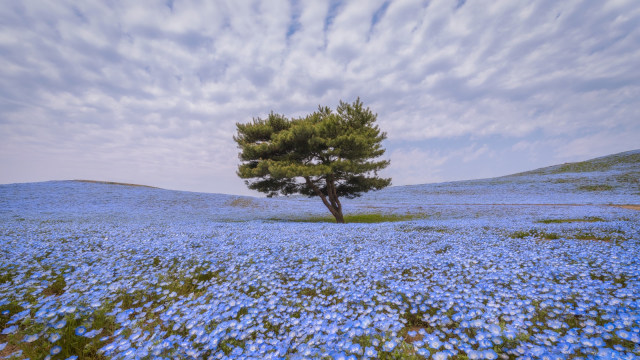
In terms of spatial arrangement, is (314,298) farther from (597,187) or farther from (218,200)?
(597,187)

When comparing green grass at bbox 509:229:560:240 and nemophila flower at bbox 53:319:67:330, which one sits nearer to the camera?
nemophila flower at bbox 53:319:67:330

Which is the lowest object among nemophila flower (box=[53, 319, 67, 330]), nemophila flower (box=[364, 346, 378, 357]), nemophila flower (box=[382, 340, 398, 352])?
nemophila flower (box=[382, 340, 398, 352])

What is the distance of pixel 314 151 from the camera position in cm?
2044

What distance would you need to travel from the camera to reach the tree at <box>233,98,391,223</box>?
19.0 m

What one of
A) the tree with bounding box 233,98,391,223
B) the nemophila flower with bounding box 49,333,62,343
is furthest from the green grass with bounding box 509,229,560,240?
the nemophila flower with bounding box 49,333,62,343

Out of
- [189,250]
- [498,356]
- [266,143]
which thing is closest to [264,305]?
[498,356]

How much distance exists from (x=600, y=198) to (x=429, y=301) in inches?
1591

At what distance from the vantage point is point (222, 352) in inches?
139

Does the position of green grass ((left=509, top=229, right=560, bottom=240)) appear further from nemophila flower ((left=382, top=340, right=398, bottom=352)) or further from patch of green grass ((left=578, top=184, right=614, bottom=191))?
patch of green grass ((left=578, top=184, right=614, bottom=191))

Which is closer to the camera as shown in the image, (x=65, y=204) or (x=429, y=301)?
(x=429, y=301)

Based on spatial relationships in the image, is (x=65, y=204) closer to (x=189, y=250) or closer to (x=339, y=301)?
(x=189, y=250)

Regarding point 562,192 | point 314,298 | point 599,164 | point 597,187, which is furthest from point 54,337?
point 599,164

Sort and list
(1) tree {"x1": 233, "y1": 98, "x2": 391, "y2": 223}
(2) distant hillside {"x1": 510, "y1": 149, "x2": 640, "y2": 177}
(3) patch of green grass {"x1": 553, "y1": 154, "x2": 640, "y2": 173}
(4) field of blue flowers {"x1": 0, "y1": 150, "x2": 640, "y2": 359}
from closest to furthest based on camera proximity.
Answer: (4) field of blue flowers {"x1": 0, "y1": 150, "x2": 640, "y2": 359}, (1) tree {"x1": 233, "y1": 98, "x2": 391, "y2": 223}, (2) distant hillside {"x1": 510, "y1": 149, "x2": 640, "y2": 177}, (3) patch of green grass {"x1": 553, "y1": 154, "x2": 640, "y2": 173}

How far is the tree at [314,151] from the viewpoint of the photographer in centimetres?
1895
